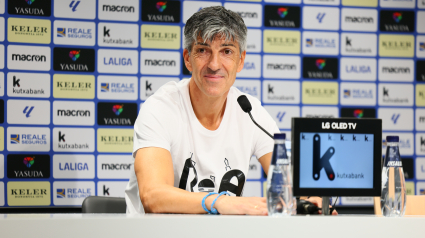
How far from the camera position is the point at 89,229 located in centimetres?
76

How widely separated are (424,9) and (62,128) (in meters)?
3.11

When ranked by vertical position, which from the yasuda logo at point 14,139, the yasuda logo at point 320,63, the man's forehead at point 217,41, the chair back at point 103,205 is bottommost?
the chair back at point 103,205

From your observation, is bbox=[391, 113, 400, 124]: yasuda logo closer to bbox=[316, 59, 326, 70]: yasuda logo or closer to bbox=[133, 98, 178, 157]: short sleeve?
bbox=[316, 59, 326, 70]: yasuda logo

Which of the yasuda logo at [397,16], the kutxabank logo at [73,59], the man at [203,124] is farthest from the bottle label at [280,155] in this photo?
the yasuda logo at [397,16]

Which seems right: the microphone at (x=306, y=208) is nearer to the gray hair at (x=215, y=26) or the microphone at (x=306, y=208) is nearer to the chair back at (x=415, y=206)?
the gray hair at (x=215, y=26)

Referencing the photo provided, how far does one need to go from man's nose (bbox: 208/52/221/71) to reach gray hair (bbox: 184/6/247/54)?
6cm

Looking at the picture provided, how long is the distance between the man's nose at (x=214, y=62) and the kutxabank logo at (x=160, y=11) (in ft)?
5.41

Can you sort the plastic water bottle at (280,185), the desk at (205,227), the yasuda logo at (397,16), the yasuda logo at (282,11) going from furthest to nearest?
the yasuda logo at (397,16), the yasuda logo at (282,11), the plastic water bottle at (280,185), the desk at (205,227)

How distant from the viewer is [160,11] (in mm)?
2920

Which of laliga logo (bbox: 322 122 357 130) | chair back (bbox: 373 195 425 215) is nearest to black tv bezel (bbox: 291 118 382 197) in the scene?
laliga logo (bbox: 322 122 357 130)

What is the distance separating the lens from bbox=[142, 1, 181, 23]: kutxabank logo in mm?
2910

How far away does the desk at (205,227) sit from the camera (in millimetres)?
747

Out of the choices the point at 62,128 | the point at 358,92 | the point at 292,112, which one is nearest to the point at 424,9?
the point at 358,92

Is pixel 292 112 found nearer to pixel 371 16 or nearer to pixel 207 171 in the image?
pixel 371 16
